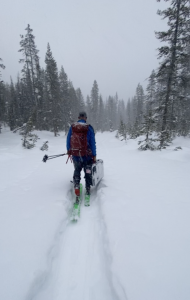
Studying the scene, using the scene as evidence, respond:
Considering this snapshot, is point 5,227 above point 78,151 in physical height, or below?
below

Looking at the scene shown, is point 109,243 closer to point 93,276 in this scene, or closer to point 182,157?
point 93,276

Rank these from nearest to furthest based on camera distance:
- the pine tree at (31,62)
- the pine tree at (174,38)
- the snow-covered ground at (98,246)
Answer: the snow-covered ground at (98,246) → the pine tree at (174,38) → the pine tree at (31,62)

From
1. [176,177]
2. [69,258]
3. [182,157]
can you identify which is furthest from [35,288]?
[182,157]

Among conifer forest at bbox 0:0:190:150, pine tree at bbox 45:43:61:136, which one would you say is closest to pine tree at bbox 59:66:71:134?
conifer forest at bbox 0:0:190:150

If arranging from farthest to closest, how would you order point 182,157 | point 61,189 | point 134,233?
point 182,157
point 61,189
point 134,233

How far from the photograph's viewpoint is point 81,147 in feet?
12.5

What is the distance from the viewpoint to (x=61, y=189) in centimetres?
443

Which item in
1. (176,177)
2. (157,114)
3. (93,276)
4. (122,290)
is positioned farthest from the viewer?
(157,114)

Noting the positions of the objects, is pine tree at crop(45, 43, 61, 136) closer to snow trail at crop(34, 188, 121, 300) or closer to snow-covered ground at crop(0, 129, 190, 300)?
snow-covered ground at crop(0, 129, 190, 300)

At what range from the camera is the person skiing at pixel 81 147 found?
3803 mm

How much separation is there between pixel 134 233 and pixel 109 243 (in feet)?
1.62

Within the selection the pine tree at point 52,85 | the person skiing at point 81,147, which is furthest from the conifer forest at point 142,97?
the person skiing at point 81,147

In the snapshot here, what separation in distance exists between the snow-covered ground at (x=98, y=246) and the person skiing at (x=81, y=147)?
720 millimetres

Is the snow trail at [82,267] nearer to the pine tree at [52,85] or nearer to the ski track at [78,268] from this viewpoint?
the ski track at [78,268]
